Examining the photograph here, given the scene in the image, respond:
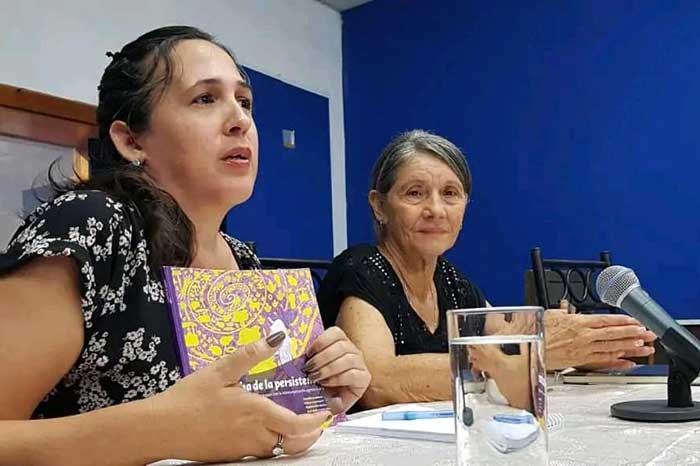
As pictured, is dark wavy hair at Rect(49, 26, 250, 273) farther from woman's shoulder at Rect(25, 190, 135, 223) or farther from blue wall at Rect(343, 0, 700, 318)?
blue wall at Rect(343, 0, 700, 318)

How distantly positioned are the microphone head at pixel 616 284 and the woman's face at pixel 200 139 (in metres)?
0.50

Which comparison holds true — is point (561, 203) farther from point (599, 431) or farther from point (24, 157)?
point (599, 431)

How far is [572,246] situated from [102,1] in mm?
2259

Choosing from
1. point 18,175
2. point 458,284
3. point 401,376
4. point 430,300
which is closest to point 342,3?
point 18,175

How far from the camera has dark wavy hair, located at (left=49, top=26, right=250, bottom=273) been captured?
94 cm

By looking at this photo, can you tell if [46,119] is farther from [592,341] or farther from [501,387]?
[501,387]

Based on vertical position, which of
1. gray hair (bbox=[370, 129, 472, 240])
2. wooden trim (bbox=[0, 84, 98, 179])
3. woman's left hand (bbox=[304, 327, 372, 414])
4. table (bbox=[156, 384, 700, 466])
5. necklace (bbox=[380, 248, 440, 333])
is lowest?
table (bbox=[156, 384, 700, 466])

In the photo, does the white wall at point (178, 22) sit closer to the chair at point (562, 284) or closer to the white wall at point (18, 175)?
the white wall at point (18, 175)

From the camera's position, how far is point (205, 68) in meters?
1.07

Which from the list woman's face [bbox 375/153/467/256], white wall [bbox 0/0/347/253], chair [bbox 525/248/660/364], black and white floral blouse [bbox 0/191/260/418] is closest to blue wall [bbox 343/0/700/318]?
white wall [bbox 0/0/347/253]

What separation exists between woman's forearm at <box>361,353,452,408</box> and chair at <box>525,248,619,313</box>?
2.36ft

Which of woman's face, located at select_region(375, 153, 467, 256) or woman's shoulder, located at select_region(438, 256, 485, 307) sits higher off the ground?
woman's face, located at select_region(375, 153, 467, 256)

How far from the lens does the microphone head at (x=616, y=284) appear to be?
92cm

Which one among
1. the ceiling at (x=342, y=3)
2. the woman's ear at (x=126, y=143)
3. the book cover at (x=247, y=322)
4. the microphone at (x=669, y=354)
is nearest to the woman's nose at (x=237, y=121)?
the woman's ear at (x=126, y=143)
